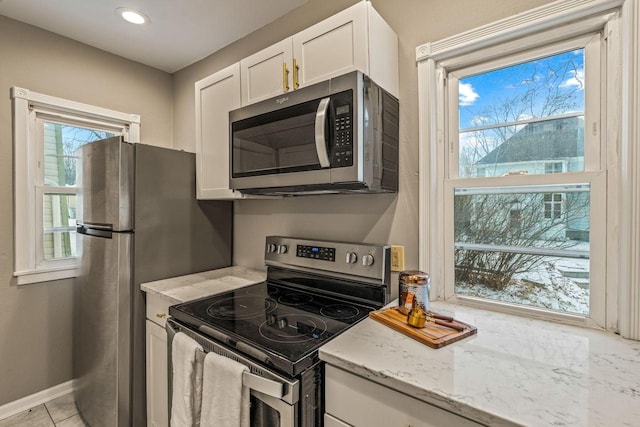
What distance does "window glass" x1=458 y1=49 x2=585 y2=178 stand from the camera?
3.84 ft

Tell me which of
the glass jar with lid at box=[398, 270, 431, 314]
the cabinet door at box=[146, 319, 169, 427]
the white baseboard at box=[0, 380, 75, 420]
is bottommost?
the white baseboard at box=[0, 380, 75, 420]

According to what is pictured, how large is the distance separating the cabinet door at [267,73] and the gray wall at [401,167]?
0.48 m

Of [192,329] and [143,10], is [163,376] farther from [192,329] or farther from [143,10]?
[143,10]

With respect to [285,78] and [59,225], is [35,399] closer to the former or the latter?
[59,225]

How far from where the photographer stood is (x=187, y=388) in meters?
1.18

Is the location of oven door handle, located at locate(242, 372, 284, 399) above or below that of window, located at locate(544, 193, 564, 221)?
below

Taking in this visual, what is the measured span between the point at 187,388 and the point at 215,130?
1417 mm

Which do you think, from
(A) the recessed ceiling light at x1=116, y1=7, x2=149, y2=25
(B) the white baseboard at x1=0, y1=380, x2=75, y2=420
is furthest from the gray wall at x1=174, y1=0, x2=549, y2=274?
(B) the white baseboard at x1=0, y1=380, x2=75, y2=420

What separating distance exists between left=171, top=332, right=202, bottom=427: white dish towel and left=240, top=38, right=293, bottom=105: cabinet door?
1.23 metres

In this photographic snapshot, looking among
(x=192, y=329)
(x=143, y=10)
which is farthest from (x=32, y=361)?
(x=143, y=10)

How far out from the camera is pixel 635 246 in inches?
40.0

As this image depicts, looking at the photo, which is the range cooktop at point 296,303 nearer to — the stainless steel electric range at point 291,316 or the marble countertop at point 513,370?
the stainless steel electric range at point 291,316

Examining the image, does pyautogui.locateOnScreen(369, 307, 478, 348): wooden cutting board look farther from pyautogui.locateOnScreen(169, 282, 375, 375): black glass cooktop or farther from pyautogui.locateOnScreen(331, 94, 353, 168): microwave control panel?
pyautogui.locateOnScreen(331, 94, 353, 168): microwave control panel

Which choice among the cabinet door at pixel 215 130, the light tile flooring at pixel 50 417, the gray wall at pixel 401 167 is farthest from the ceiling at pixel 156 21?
the light tile flooring at pixel 50 417
